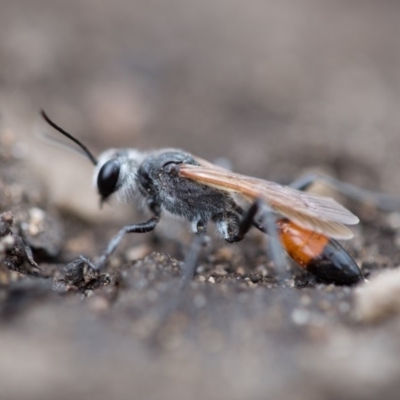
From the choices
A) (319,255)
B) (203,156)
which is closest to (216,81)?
(203,156)

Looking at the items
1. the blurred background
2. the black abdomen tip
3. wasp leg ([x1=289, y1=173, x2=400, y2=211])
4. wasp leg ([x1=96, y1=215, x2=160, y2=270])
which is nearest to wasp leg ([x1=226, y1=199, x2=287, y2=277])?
the black abdomen tip

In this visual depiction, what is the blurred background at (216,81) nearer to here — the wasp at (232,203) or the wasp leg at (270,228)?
the wasp at (232,203)

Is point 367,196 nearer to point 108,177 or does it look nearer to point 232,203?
point 232,203

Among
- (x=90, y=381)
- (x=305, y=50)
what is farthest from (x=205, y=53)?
(x=90, y=381)

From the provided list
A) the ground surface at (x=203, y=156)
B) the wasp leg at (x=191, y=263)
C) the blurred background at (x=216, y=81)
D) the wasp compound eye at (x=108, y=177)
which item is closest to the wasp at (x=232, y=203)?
the wasp compound eye at (x=108, y=177)

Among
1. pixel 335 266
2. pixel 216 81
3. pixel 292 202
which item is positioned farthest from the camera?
pixel 216 81

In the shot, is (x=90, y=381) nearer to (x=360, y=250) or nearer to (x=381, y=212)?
(x=360, y=250)
